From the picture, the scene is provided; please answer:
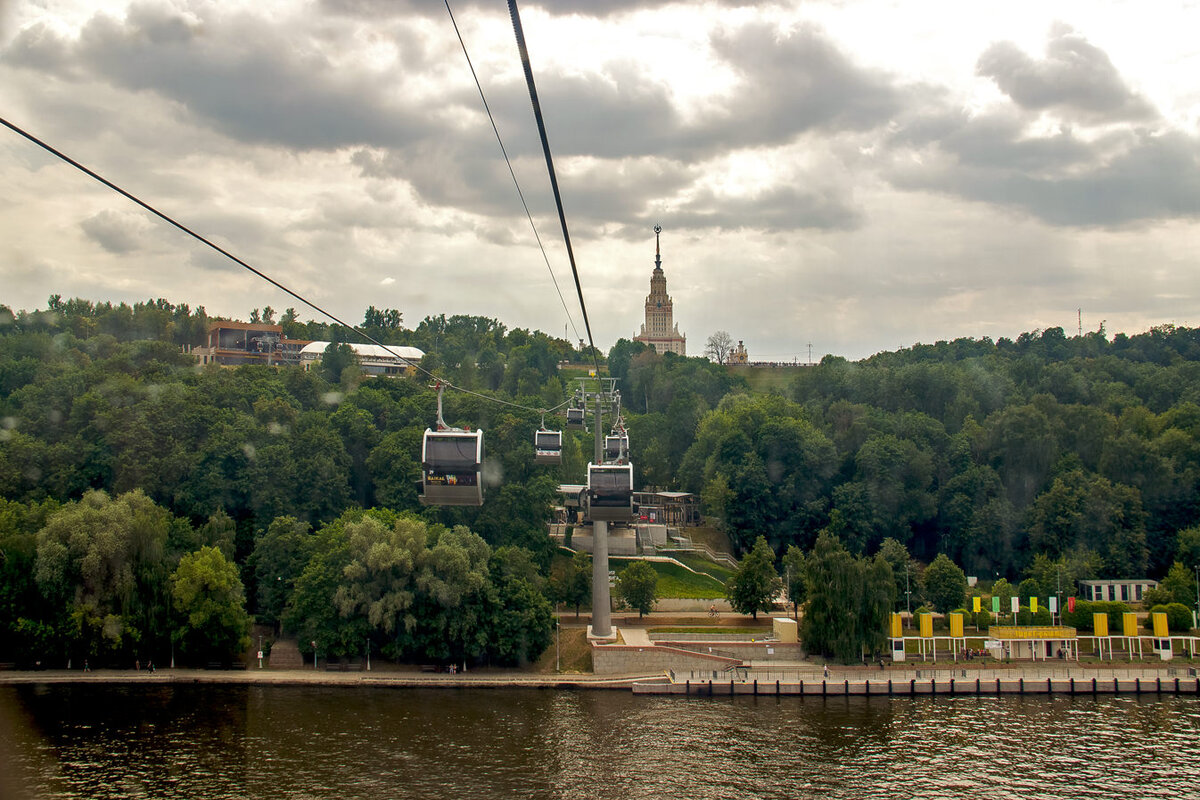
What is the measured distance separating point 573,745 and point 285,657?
654 inches

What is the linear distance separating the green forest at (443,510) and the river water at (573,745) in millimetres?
3466

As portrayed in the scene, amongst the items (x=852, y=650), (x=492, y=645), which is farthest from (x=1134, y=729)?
(x=492, y=645)

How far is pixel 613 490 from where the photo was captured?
33688 mm

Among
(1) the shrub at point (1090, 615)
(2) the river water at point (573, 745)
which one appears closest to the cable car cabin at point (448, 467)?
(2) the river water at point (573, 745)

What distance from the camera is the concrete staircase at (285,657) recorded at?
42.4 metres

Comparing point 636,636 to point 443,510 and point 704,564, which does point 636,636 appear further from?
point 704,564

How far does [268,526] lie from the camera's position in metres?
51.8

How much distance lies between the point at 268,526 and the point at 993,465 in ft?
148

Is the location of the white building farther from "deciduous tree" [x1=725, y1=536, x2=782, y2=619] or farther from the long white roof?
"deciduous tree" [x1=725, y1=536, x2=782, y2=619]

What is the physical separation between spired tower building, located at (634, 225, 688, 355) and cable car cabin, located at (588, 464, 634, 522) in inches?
6070

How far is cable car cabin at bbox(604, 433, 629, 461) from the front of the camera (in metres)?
39.8

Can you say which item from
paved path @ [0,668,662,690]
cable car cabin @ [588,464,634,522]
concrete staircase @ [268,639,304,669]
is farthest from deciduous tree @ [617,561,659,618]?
cable car cabin @ [588,464,634,522]

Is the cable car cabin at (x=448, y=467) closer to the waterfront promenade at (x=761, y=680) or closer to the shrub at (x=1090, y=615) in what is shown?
the waterfront promenade at (x=761, y=680)

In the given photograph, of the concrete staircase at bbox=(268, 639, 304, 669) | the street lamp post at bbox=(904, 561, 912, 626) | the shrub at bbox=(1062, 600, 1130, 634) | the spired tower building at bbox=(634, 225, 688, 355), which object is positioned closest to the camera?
the concrete staircase at bbox=(268, 639, 304, 669)
